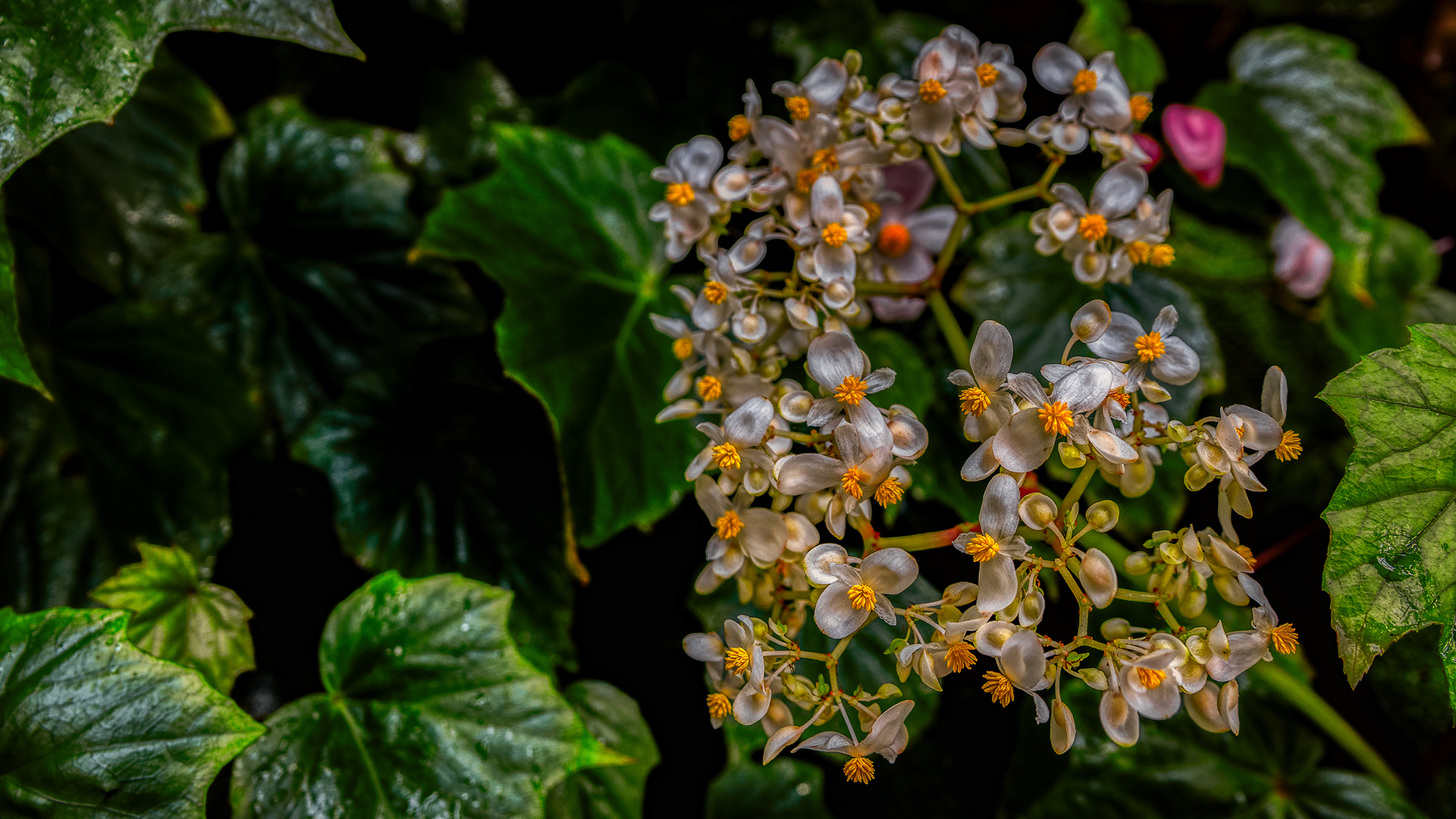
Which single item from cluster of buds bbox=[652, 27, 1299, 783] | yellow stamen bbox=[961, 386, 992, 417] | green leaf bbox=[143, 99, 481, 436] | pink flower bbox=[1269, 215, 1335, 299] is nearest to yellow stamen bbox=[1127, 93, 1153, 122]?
cluster of buds bbox=[652, 27, 1299, 783]

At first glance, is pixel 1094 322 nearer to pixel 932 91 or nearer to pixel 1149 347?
pixel 1149 347

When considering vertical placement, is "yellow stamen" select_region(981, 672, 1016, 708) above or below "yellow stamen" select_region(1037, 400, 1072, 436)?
below

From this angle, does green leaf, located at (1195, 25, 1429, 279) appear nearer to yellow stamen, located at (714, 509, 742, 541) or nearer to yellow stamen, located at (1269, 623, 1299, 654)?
yellow stamen, located at (1269, 623, 1299, 654)

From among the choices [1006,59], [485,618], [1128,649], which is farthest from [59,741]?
[1006,59]

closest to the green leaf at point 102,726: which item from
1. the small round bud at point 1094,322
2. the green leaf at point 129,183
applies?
the green leaf at point 129,183

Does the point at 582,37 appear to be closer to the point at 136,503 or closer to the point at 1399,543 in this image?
the point at 136,503

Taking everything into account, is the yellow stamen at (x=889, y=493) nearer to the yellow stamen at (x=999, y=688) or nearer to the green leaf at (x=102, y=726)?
the yellow stamen at (x=999, y=688)
